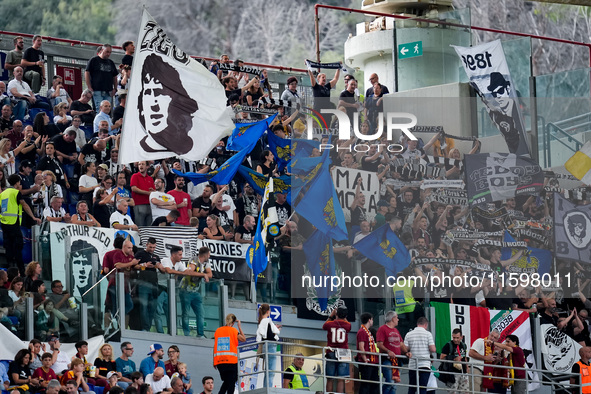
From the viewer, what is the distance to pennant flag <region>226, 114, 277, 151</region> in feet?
80.7

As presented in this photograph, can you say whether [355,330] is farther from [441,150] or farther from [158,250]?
[441,150]

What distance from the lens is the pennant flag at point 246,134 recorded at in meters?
24.6

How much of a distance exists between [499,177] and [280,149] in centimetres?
547

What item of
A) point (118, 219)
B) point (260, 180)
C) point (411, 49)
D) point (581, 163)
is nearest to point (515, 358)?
point (260, 180)

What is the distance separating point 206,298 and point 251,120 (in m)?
5.96

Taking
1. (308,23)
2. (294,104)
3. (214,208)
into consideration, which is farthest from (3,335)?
(308,23)

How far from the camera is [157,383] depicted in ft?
64.9

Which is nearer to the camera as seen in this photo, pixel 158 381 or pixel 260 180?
pixel 158 381

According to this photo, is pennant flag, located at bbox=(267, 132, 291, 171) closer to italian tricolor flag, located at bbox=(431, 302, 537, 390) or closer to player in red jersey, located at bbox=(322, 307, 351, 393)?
italian tricolor flag, located at bbox=(431, 302, 537, 390)

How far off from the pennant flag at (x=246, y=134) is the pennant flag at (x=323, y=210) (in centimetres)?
130

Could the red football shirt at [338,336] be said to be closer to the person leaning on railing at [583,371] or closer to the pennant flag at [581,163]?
the person leaning on railing at [583,371]

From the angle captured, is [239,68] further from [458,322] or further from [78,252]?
[78,252]

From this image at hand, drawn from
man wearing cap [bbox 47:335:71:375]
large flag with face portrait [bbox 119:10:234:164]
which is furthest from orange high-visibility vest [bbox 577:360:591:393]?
man wearing cap [bbox 47:335:71:375]

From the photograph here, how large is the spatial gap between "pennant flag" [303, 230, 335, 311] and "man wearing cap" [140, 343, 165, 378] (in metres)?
4.27
